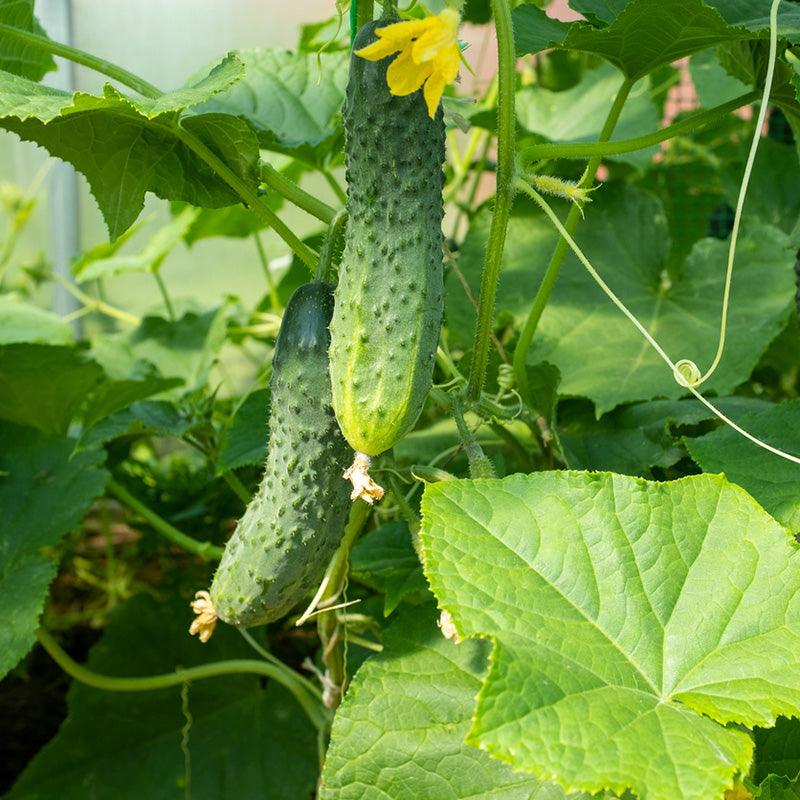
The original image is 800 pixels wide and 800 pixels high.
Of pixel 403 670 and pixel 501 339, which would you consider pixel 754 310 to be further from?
pixel 403 670

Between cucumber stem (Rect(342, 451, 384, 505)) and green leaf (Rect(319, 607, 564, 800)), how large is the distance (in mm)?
296

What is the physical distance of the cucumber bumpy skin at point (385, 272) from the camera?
37.2 inches

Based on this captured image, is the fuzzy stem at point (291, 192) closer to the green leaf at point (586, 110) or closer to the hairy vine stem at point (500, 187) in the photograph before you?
the hairy vine stem at point (500, 187)

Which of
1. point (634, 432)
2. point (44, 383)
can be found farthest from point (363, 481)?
point (44, 383)

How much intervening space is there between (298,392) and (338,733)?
1.27 ft

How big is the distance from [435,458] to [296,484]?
400 mm

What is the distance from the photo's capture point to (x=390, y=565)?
135 centimetres

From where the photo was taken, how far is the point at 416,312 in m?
0.95

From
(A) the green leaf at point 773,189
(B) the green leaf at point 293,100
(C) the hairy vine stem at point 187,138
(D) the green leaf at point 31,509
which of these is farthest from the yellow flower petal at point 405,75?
(A) the green leaf at point 773,189

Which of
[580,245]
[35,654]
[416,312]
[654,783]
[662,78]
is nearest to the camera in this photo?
[654,783]

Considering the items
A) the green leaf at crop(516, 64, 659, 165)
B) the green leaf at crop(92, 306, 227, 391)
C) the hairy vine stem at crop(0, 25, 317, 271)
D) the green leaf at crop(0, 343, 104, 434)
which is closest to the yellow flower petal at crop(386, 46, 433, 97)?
the hairy vine stem at crop(0, 25, 317, 271)

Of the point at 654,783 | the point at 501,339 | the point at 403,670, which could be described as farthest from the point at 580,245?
the point at 654,783

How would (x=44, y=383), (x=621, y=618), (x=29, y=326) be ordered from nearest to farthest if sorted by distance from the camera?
(x=621, y=618) < (x=44, y=383) < (x=29, y=326)

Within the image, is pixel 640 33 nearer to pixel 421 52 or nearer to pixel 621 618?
pixel 421 52
